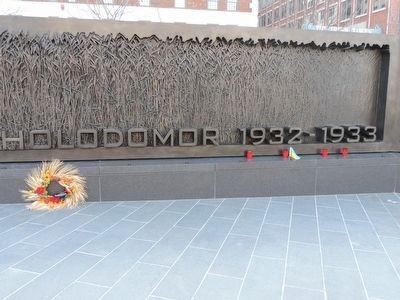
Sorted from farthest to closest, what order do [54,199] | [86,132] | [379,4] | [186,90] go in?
[379,4]
[186,90]
[86,132]
[54,199]

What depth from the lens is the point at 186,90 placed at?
5.59 metres

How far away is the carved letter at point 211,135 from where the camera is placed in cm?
566

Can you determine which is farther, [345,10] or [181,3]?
[181,3]

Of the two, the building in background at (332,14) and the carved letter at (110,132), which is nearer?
the carved letter at (110,132)

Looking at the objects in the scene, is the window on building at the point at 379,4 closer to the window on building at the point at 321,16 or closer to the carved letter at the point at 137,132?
the window on building at the point at 321,16

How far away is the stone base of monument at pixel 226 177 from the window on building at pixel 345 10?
73.2 ft

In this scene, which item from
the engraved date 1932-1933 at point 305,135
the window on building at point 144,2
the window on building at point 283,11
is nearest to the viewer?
the engraved date 1932-1933 at point 305,135

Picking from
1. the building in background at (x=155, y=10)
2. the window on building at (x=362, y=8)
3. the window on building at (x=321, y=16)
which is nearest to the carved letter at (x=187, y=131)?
the window on building at (x=321, y=16)

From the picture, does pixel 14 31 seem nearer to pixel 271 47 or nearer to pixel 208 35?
pixel 208 35

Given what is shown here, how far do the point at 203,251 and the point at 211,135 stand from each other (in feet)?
7.86

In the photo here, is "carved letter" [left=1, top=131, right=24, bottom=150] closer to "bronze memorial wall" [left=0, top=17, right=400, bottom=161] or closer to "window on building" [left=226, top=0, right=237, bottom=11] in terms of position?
"bronze memorial wall" [left=0, top=17, right=400, bottom=161]

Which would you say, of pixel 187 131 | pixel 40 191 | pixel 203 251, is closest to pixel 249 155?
pixel 187 131

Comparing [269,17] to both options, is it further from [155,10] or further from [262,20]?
[155,10]

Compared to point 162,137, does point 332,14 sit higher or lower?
higher
